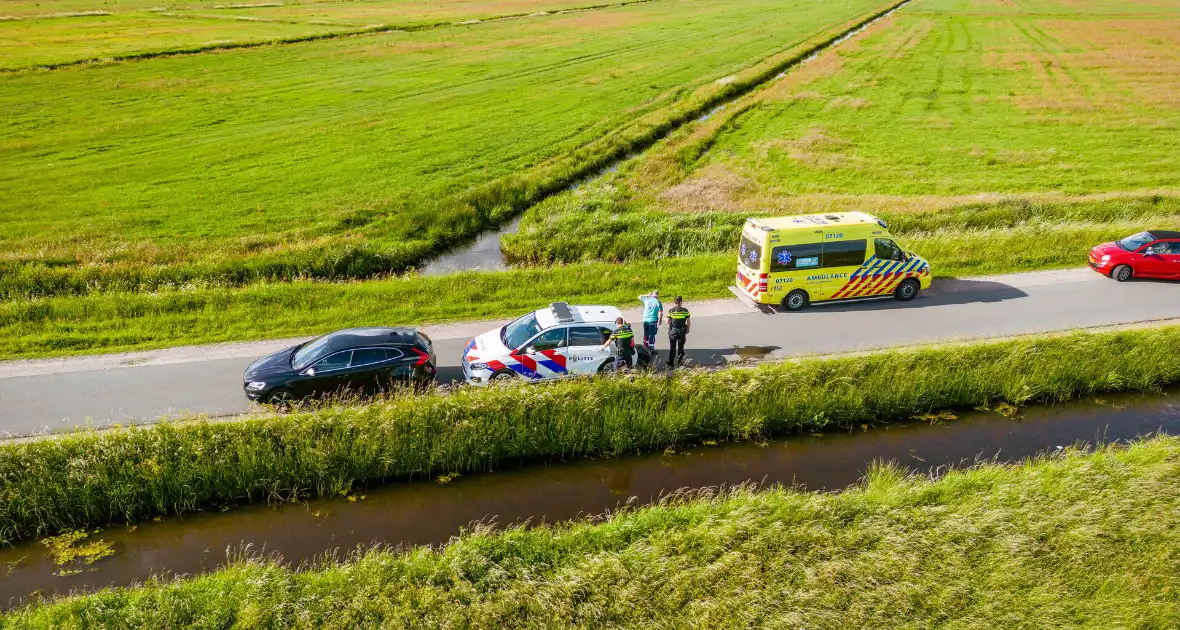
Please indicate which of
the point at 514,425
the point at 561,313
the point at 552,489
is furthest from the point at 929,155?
the point at 552,489

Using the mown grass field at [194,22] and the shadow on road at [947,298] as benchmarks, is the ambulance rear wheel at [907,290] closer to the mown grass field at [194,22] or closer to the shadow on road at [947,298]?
the shadow on road at [947,298]

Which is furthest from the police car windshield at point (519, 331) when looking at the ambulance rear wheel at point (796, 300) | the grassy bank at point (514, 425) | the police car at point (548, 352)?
the ambulance rear wheel at point (796, 300)

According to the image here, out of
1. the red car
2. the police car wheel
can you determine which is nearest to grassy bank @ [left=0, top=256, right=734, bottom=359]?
the police car wheel

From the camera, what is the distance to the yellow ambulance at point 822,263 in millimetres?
20453

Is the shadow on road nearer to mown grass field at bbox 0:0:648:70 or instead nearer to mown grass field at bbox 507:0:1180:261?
mown grass field at bbox 507:0:1180:261

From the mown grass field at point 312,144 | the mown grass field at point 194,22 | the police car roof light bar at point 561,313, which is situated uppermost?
the mown grass field at point 194,22

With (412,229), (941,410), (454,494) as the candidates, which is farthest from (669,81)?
(454,494)

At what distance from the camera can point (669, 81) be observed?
5669 centimetres

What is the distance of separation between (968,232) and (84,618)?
26.1m

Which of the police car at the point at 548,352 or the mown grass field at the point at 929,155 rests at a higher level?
the mown grass field at the point at 929,155

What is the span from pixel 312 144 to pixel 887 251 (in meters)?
29.6

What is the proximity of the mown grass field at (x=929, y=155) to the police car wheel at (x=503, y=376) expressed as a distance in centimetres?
1005

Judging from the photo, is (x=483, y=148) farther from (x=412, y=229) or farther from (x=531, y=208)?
(x=412, y=229)

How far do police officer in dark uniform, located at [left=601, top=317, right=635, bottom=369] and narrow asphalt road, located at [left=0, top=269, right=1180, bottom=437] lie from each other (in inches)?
90.9
